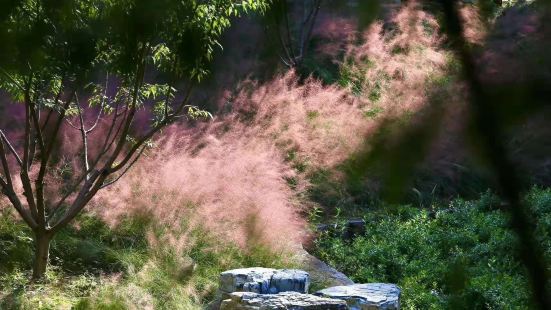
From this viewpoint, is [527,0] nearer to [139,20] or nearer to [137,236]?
[139,20]

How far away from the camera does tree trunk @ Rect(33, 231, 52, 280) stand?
485 centimetres

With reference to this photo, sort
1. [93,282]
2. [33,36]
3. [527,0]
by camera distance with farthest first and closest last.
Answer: [93,282] < [33,36] < [527,0]

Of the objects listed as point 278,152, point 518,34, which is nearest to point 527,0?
point 518,34

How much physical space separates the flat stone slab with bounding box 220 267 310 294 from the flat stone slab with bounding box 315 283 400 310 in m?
0.20

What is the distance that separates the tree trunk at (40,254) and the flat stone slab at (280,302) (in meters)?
1.28

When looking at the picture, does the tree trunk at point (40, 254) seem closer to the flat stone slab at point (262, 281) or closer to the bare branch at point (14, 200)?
the bare branch at point (14, 200)

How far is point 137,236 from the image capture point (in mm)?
5746

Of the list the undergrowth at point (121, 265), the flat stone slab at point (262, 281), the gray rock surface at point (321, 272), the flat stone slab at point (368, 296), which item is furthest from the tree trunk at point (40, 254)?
the gray rock surface at point (321, 272)

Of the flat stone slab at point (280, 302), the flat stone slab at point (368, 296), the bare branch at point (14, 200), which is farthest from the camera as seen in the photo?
the bare branch at point (14, 200)

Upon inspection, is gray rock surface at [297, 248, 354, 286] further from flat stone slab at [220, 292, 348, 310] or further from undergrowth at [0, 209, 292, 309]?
flat stone slab at [220, 292, 348, 310]

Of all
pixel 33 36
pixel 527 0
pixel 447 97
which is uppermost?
pixel 33 36

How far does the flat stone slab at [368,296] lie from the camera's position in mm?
4551

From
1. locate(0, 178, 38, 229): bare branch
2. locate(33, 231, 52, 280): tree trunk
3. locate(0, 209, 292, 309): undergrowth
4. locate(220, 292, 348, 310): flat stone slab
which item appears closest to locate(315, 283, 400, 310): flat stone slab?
locate(220, 292, 348, 310): flat stone slab

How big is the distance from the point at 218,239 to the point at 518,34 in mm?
5119
